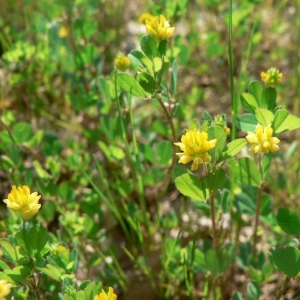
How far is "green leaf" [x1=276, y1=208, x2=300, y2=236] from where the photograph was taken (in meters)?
1.16

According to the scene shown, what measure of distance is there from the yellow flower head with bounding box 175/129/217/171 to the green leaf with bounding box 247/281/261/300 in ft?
1.25

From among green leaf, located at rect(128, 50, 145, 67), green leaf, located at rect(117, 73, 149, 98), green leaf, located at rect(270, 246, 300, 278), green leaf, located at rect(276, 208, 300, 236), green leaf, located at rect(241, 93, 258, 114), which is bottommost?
green leaf, located at rect(270, 246, 300, 278)

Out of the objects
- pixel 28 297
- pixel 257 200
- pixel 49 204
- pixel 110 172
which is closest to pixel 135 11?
pixel 110 172

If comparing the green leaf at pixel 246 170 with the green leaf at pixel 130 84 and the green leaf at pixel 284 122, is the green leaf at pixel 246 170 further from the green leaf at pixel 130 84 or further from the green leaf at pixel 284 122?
the green leaf at pixel 130 84

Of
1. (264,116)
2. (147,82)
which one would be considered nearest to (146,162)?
(147,82)

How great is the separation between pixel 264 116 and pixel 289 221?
0.26 m

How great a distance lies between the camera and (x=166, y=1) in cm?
174

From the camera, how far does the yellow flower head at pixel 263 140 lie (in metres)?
1.06

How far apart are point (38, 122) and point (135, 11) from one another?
91cm

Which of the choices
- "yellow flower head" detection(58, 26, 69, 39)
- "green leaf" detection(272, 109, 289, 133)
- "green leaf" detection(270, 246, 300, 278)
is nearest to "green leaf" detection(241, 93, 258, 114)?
"green leaf" detection(272, 109, 289, 133)

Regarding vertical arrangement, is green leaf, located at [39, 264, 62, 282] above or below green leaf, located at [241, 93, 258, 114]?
below

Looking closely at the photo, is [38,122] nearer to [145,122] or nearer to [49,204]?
[145,122]

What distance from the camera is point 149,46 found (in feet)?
4.07

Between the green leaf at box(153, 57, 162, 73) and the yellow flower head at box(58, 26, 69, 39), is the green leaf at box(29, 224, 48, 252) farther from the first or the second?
the yellow flower head at box(58, 26, 69, 39)
